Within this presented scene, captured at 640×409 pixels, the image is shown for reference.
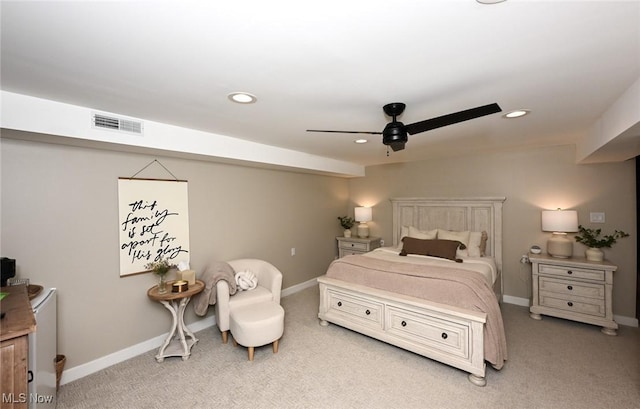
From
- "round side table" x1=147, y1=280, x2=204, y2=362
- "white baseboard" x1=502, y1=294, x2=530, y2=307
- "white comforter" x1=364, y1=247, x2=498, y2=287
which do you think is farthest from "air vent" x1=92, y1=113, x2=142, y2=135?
"white baseboard" x1=502, y1=294, x2=530, y2=307

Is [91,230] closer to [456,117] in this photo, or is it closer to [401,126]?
[401,126]

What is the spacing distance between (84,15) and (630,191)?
17.2 feet

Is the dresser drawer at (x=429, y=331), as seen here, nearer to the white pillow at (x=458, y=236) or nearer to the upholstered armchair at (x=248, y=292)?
the upholstered armchair at (x=248, y=292)

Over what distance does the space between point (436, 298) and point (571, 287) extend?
2.03 meters

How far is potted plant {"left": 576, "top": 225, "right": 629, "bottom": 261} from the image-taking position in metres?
3.32

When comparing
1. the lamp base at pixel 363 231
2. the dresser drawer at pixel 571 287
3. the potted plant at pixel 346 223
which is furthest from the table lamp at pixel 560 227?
the potted plant at pixel 346 223

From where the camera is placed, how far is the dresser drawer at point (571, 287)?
3178 millimetres

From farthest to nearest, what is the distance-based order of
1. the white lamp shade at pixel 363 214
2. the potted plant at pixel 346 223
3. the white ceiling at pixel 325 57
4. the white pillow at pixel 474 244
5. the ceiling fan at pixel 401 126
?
1. the potted plant at pixel 346 223
2. the white lamp shade at pixel 363 214
3. the white pillow at pixel 474 244
4. the ceiling fan at pixel 401 126
5. the white ceiling at pixel 325 57

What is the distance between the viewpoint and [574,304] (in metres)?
3.30

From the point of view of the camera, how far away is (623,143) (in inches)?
94.4

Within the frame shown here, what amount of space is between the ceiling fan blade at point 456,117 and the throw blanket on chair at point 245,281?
2.46 meters

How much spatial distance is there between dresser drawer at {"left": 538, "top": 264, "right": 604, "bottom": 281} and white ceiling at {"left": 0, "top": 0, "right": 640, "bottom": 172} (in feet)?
5.05

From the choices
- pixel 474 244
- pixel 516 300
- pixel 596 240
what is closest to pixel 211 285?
pixel 474 244

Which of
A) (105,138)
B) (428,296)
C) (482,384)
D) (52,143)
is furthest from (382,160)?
(52,143)
